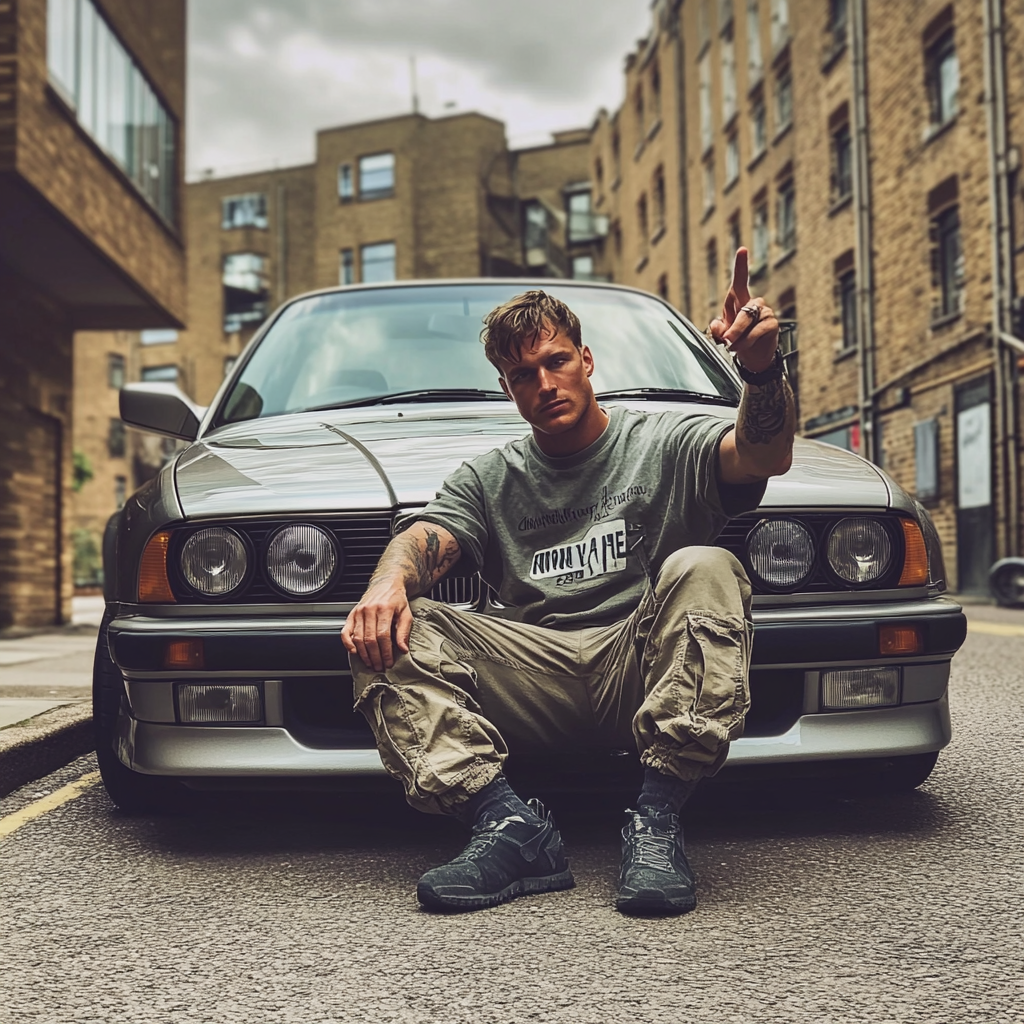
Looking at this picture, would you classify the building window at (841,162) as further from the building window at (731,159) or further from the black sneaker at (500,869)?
the black sneaker at (500,869)

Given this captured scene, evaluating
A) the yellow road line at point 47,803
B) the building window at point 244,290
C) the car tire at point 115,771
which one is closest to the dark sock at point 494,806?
the car tire at point 115,771

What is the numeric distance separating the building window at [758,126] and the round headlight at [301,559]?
81.8 feet

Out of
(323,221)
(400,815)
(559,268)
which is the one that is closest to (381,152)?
(323,221)

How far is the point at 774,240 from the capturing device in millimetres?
26297

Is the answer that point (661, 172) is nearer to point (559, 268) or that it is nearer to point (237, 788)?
point (559, 268)

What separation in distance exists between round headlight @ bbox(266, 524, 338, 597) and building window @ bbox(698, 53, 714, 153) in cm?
2883

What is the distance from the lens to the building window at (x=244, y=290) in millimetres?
49844

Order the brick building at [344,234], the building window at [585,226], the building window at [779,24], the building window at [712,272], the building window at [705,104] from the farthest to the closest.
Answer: the brick building at [344,234] < the building window at [585,226] < the building window at [705,104] < the building window at [712,272] < the building window at [779,24]

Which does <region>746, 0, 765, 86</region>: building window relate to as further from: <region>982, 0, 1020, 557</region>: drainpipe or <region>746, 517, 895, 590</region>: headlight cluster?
<region>746, 517, 895, 590</region>: headlight cluster

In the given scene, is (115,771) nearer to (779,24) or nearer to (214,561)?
(214,561)

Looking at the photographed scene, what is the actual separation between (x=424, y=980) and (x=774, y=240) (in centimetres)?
2522

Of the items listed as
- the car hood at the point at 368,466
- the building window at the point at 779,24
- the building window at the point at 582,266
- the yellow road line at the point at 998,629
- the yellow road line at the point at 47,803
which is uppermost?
the building window at the point at 779,24

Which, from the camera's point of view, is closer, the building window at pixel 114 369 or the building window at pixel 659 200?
the building window at pixel 659 200

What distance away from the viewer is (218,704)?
3.12m
